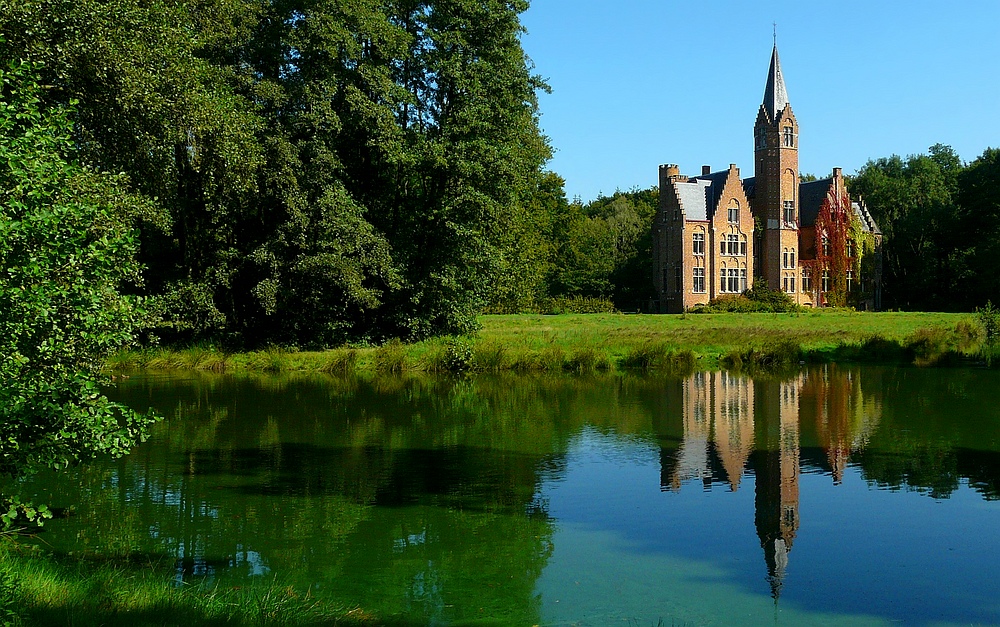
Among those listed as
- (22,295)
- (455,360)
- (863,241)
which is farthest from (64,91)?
(863,241)

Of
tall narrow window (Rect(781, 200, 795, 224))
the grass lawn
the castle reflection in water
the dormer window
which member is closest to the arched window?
tall narrow window (Rect(781, 200, 795, 224))

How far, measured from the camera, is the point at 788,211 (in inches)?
2330

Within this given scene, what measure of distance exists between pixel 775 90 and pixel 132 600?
195 ft

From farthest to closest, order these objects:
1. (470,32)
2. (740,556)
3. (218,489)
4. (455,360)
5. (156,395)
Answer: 1. (470,32)
2. (455,360)
3. (156,395)
4. (218,489)
5. (740,556)

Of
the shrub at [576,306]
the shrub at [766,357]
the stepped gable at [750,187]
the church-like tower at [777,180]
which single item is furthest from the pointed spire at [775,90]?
the shrub at [766,357]

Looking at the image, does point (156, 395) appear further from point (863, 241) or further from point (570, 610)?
point (863, 241)

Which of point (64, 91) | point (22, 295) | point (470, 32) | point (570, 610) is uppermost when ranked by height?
point (470, 32)

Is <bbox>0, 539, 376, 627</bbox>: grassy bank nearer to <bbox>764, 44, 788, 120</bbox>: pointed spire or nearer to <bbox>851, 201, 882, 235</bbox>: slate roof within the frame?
<bbox>764, 44, 788, 120</bbox>: pointed spire

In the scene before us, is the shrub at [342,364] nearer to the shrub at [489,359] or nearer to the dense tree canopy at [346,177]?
the dense tree canopy at [346,177]

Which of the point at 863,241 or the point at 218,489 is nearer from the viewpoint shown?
the point at 218,489

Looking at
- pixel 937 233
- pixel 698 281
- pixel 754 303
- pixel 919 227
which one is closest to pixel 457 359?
pixel 754 303

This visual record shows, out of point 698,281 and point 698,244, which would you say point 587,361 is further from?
point 698,281

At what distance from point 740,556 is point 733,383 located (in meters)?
14.1

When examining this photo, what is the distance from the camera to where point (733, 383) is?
71.3 ft
